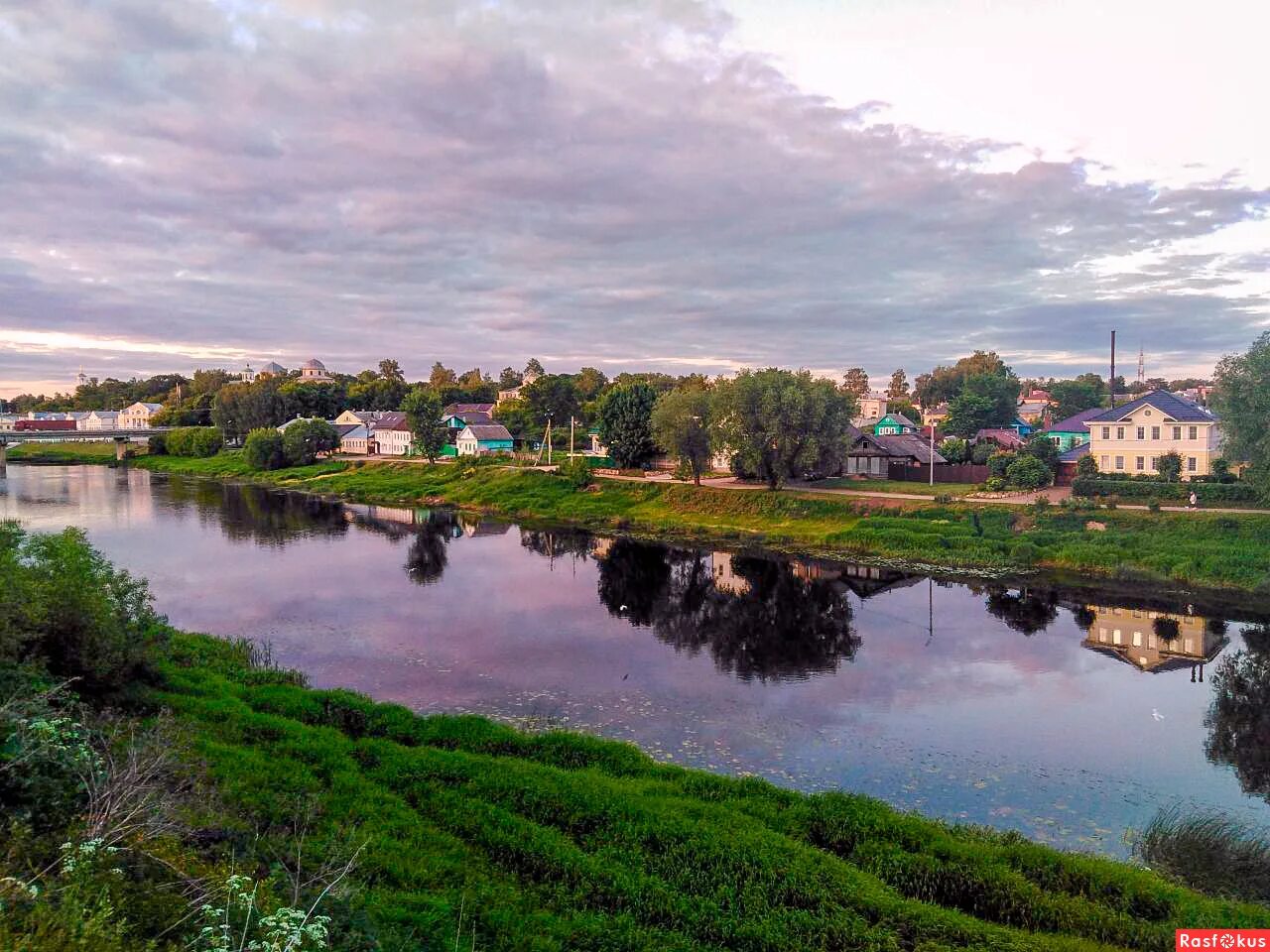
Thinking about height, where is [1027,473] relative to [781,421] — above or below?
below

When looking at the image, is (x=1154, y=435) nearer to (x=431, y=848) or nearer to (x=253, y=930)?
(x=431, y=848)

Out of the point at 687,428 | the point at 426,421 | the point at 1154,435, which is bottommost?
the point at 1154,435

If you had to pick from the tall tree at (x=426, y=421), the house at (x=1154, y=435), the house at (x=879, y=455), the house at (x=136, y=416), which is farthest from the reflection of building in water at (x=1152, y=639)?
the house at (x=136, y=416)

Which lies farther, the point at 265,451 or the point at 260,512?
the point at 265,451

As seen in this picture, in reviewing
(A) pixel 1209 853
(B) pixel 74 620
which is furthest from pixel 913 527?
(B) pixel 74 620

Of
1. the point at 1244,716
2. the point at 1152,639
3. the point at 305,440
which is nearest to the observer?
the point at 1244,716

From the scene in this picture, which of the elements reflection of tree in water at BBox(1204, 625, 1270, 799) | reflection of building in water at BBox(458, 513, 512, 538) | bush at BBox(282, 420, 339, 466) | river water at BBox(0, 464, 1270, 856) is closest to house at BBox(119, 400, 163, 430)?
bush at BBox(282, 420, 339, 466)
